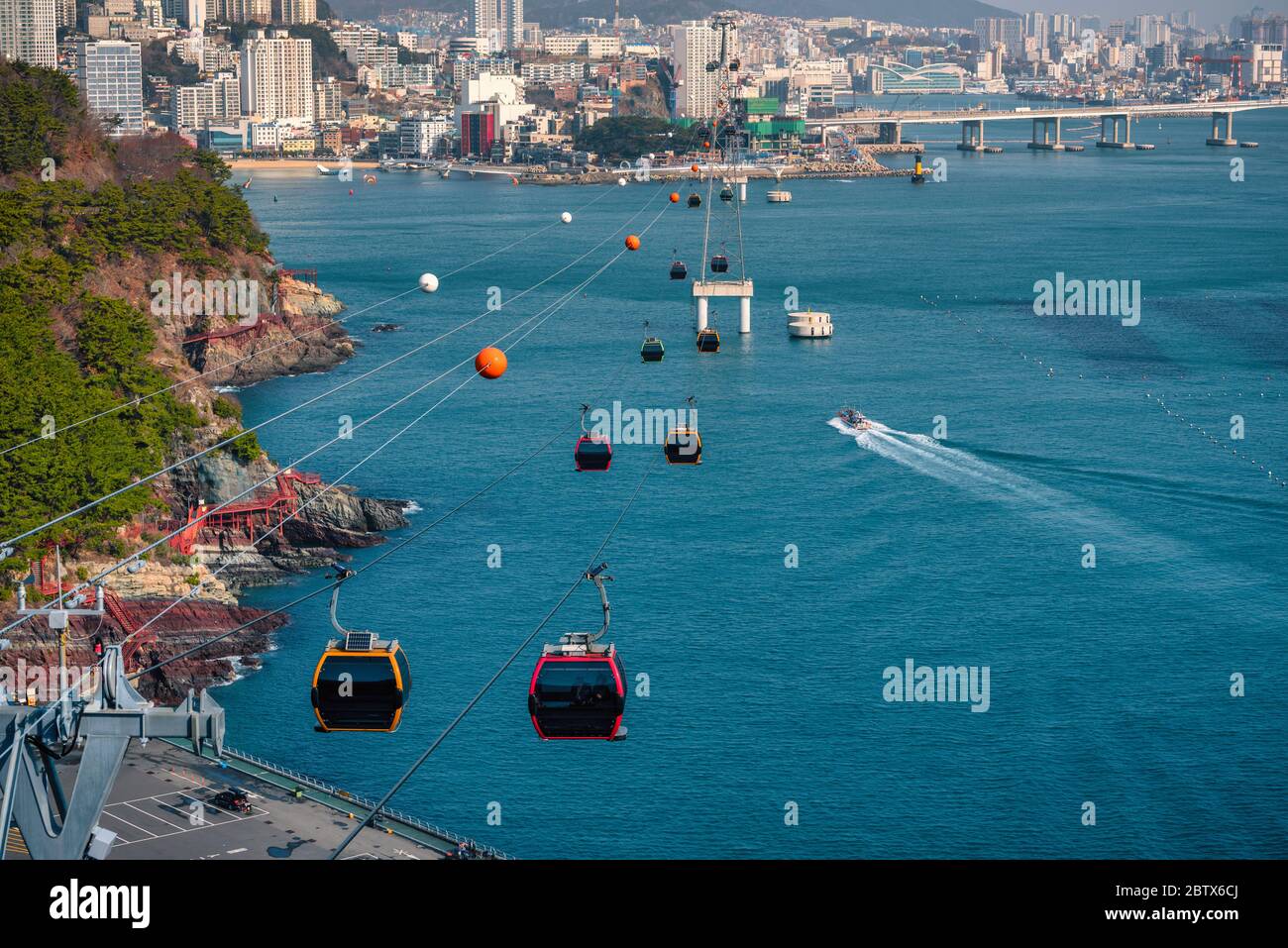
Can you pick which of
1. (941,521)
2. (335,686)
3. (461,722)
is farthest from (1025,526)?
(335,686)

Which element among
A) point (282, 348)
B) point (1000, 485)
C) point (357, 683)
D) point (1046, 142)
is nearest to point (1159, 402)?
point (1000, 485)

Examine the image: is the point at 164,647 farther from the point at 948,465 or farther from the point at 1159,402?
the point at 1159,402

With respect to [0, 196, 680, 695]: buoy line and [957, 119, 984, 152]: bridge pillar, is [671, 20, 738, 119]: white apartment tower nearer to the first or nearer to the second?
[957, 119, 984, 152]: bridge pillar

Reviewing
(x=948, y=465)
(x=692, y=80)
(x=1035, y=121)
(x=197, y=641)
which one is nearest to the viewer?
(x=197, y=641)

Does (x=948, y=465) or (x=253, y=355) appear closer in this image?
(x=948, y=465)

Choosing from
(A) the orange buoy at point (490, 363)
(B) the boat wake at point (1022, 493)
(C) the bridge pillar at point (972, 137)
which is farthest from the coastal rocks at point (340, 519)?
(C) the bridge pillar at point (972, 137)

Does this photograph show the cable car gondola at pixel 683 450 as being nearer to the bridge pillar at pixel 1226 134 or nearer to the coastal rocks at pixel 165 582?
the coastal rocks at pixel 165 582
